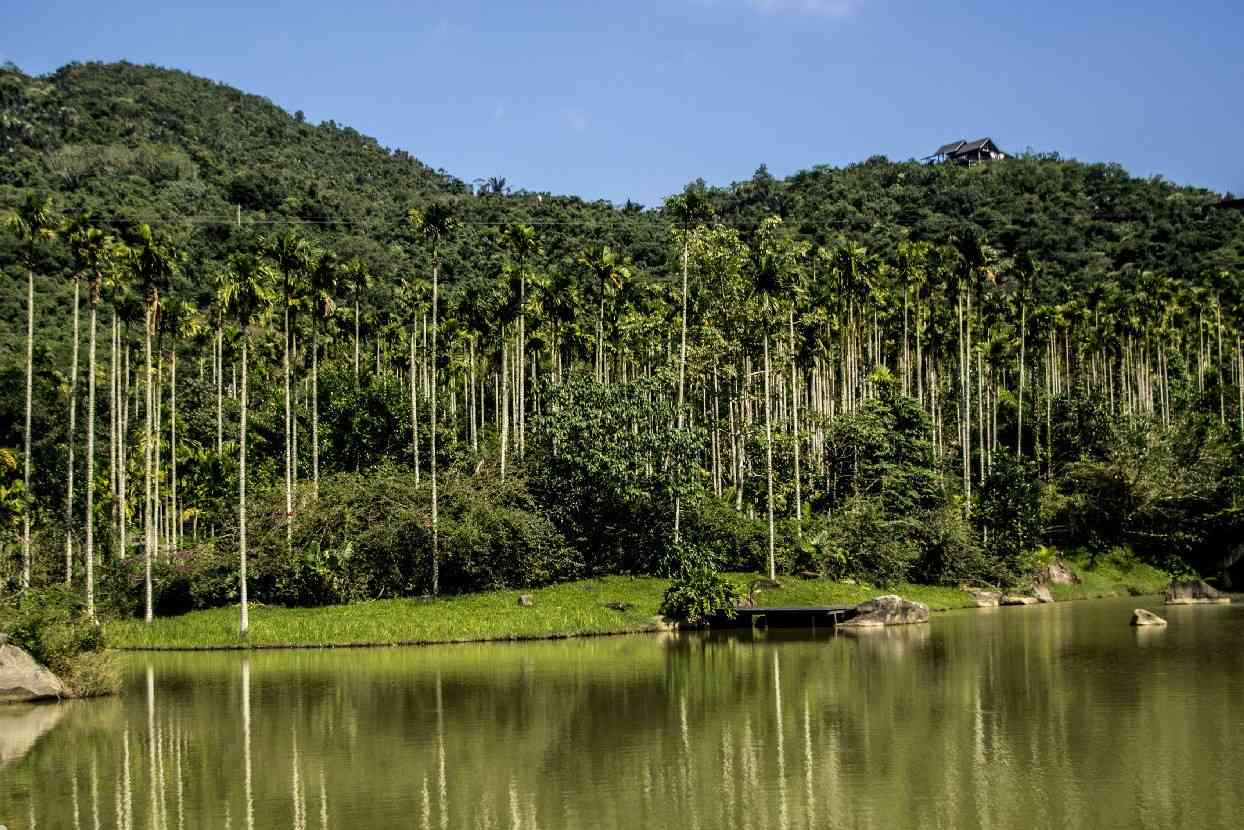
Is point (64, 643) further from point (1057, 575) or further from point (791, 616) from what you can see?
point (1057, 575)

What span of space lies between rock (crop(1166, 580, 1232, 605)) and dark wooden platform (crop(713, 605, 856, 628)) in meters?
19.9

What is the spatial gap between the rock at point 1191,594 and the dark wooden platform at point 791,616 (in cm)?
1992

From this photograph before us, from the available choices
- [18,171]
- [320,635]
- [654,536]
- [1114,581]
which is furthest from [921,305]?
[18,171]

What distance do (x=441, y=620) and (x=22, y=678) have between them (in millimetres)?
19191

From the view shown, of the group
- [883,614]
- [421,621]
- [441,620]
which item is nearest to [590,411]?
[441,620]

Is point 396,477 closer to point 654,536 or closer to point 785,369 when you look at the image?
point 654,536

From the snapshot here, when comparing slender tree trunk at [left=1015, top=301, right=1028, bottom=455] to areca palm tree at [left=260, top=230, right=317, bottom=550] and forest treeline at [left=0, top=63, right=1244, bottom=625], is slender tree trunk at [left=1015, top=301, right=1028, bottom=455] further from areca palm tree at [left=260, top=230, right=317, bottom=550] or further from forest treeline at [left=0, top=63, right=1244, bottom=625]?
areca palm tree at [left=260, top=230, right=317, bottom=550]

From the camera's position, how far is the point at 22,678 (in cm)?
3528

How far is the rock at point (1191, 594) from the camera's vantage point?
64.3 m

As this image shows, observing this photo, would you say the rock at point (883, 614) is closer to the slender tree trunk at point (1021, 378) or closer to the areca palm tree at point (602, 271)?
the areca palm tree at point (602, 271)

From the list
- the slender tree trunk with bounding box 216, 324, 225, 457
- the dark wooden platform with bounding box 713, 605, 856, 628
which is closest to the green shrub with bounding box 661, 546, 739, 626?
the dark wooden platform with bounding box 713, 605, 856, 628

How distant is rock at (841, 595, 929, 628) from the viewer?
54.4 metres

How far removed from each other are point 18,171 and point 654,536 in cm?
9320

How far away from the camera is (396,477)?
61.0 metres
